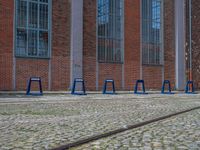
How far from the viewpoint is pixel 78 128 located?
523 cm

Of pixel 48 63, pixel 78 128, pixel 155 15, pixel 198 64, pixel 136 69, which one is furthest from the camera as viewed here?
pixel 198 64

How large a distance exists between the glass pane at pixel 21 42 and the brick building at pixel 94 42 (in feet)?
0.17

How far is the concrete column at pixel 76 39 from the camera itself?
62.9 feet

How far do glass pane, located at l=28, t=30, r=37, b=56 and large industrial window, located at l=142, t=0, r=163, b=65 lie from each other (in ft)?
25.8

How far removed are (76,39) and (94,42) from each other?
1.37 metres

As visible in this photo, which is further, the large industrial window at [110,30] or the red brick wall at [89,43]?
the large industrial window at [110,30]

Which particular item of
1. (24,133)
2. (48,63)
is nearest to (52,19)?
(48,63)

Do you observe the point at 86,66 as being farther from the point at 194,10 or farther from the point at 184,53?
the point at 194,10

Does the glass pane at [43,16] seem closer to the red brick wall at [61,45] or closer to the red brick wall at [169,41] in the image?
the red brick wall at [61,45]

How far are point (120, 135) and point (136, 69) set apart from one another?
1739cm

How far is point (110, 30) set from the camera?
A: 21.2 m

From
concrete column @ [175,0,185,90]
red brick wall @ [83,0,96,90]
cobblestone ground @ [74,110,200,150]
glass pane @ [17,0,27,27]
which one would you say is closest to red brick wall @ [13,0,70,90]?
red brick wall @ [83,0,96,90]

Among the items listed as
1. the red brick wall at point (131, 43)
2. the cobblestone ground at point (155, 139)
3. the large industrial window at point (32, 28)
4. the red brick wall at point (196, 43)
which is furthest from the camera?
the red brick wall at point (196, 43)

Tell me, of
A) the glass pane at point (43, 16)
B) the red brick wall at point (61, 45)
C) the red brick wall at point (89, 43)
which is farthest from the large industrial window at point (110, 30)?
the glass pane at point (43, 16)
